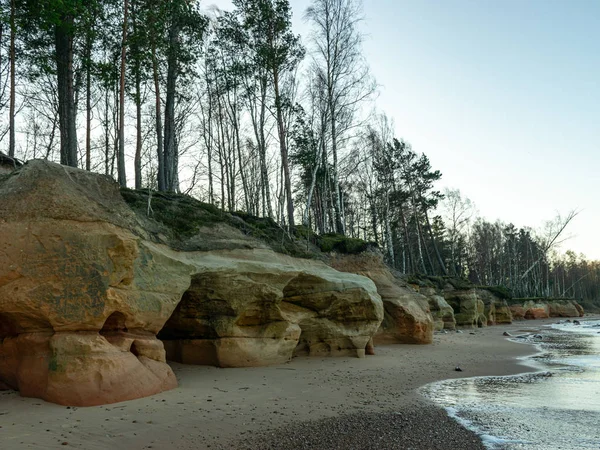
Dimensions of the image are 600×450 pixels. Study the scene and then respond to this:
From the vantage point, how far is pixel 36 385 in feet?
21.2

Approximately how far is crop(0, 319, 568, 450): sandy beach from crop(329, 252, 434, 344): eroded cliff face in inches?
298

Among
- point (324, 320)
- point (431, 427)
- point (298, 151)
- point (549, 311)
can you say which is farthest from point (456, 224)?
point (431, 427)

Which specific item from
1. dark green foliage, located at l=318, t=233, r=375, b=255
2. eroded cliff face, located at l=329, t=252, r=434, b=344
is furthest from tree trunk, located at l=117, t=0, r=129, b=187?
eroded cliff face, located at l=329, t=252, r=434, b=344

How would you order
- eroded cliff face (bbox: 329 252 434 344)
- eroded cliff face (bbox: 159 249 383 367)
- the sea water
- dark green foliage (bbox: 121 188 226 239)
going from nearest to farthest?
the sea water, eroded cliff face (bbox: 159 249 383 367), dark green foliage (bbox: 121 188 226 239), eroded cliff face (bbox: 329 252 434 344)

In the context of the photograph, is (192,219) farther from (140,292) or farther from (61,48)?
(61,48)

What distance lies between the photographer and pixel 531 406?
754 cm

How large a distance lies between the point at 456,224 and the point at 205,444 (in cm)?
4408

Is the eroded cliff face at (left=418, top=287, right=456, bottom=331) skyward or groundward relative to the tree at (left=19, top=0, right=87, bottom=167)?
groundward

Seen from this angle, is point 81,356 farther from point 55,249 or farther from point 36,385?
point 55,249

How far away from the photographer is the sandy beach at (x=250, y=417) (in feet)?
17.1

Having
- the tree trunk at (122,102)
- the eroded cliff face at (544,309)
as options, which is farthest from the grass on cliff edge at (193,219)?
the eroded cliff face at (544,309)

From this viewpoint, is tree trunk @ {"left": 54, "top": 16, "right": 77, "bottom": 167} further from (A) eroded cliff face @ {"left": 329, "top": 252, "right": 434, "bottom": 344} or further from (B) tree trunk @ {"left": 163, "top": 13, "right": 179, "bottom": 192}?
(A) eroded cliff face @ {"left": 329, "top": 252, "right": 434, "bottom": 344}

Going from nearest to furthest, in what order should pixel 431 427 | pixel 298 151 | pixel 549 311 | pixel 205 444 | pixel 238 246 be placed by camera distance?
pixel 205 444 < pixel 431 427 < pixel 238 246 < pixel 298 151 < pixel 549 311

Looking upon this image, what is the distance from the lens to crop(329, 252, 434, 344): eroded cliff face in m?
17.5
